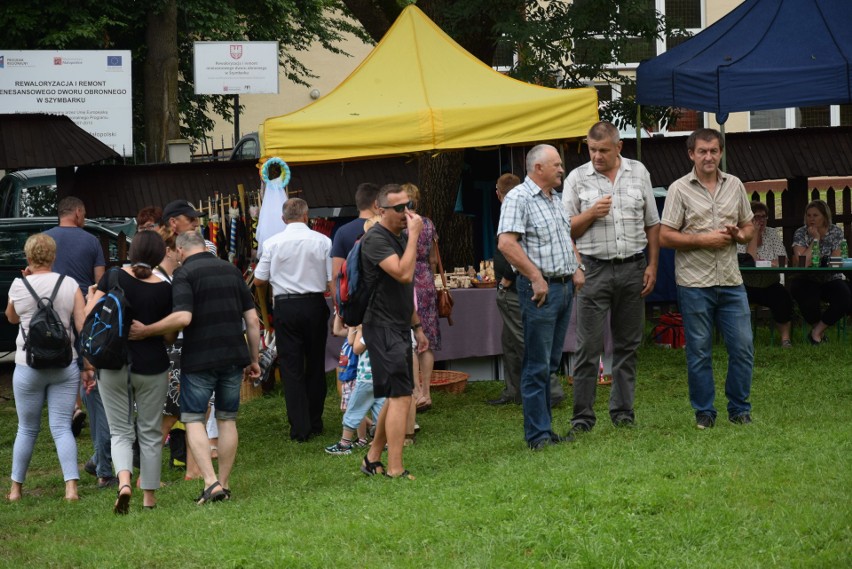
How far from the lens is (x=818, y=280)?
13602mm

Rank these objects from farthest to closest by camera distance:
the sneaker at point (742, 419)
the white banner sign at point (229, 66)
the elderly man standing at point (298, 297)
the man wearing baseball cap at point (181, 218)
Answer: the white banner sign at point (229, 66) → the elderly man standing at point (298, 297) → the man wearing baseball cap at point (181, 218) → the sneaker at point (742, 419)

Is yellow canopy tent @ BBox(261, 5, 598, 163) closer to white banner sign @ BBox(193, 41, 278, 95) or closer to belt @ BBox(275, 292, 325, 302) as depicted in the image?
belt @ BBox(275, 292, 325, 302)

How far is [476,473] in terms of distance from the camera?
7.49 meters

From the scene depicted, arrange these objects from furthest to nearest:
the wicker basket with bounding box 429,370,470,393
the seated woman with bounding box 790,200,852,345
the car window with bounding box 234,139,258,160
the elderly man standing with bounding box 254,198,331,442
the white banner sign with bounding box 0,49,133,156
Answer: the white banner sign with bounding box 0,49,133,156
the car window with bounding box 234,139,258,160
the seated woman with bounding box 790,200,852,345
the wicker basket with bounding box 429,370,470,393
the elderly man standing with bounding box 254,198,331,442

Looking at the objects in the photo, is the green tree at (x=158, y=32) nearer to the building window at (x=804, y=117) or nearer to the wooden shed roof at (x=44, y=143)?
the wooden shed roof at (x=44, y=143)

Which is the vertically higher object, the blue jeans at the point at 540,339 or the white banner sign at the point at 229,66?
the white banner sign at the point at 229,66

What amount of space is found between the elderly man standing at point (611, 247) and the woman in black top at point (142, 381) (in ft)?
8.75

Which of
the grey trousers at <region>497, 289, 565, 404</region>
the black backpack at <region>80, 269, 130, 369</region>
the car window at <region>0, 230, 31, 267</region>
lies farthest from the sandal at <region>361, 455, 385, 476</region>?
the car window at <region>0, 230, 31, 267</region>

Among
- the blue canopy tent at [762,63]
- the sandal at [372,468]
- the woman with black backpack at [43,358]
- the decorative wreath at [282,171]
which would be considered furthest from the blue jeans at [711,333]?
the decorative wreath at [282,171]

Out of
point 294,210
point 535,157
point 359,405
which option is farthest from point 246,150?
point 535,157

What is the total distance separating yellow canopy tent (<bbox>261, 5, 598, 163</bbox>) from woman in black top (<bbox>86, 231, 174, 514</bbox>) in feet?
11.6

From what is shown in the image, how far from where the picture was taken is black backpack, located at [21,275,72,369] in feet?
26.7

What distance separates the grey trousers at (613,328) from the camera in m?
8.30

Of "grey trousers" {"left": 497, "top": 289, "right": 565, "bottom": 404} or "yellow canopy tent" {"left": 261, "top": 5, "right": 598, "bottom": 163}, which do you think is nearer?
"grey trousers" {"left": 497, "top": 289, "right": 565, "bottom": 404}
